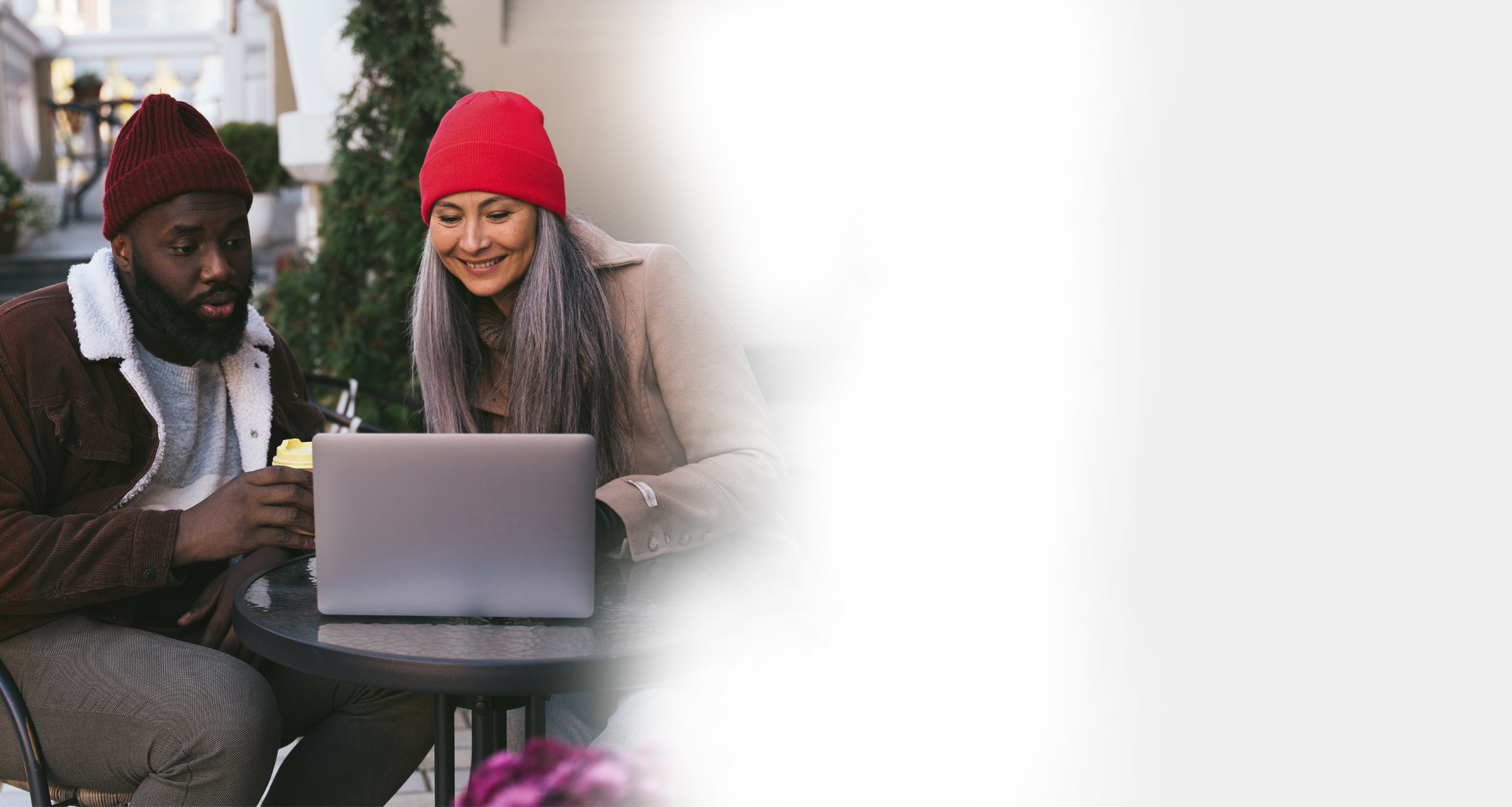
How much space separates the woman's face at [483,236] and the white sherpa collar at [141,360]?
15.4 inches

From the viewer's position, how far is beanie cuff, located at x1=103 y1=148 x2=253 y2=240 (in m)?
1.62

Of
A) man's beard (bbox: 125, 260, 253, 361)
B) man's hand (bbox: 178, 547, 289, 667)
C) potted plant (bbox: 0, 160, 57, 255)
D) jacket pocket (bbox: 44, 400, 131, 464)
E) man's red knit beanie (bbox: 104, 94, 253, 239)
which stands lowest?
potted plant (bbox: 0, 160, 57, 255)

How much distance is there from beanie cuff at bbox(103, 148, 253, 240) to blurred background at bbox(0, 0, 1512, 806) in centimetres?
78

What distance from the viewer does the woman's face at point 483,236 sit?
171cm

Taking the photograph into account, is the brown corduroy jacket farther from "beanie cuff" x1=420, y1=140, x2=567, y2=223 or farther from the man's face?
"beanie cuff" x1=420, y1=140, x2=567, y2=223

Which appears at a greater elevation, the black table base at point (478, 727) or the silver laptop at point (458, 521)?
the silver laptop at point (458, 521)

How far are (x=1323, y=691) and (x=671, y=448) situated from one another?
1.09 meters

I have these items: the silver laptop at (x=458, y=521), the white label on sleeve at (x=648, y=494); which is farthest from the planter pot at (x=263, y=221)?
the silver laptop at (x=458, y=521)

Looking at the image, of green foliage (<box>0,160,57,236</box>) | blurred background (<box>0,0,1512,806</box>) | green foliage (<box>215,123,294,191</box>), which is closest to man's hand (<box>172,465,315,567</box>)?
blurred background (<box>0,0,1512,806</box>)

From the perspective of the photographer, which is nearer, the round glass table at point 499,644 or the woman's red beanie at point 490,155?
the round glass table at point 499,644

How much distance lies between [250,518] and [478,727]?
427mm

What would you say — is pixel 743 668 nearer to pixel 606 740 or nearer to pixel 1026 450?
pixel 606 740

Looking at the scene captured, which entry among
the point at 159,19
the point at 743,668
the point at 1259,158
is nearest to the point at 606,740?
the point at 743,668

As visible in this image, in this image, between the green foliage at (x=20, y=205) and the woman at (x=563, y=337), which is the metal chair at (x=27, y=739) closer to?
the woman at (x=563, y=337)
